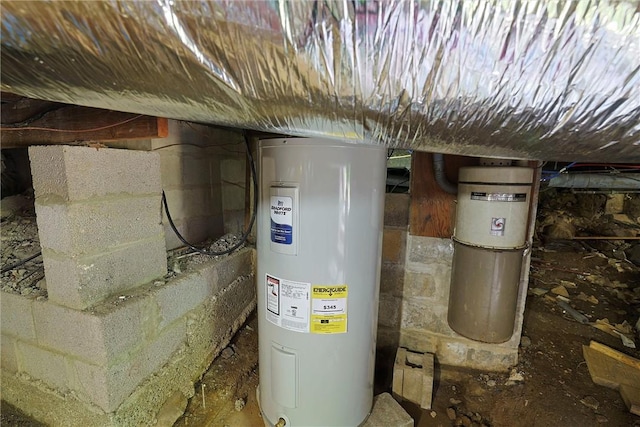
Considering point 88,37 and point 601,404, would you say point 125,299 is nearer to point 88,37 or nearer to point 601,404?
point 88,37

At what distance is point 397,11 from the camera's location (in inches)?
18.7

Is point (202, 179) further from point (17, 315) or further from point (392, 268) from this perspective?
point (392, 268)

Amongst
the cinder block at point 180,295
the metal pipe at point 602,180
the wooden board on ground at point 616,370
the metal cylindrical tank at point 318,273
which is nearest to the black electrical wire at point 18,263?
the cinder block at point 180,295

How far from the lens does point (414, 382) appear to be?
1.51 m

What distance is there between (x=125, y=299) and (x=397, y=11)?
1264 millimetres

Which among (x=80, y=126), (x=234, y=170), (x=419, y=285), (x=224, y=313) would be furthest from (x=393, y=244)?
(x=80, y=126)

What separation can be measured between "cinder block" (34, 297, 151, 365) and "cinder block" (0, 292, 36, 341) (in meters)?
0.04

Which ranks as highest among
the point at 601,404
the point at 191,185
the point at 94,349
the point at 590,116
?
the point at 590,116

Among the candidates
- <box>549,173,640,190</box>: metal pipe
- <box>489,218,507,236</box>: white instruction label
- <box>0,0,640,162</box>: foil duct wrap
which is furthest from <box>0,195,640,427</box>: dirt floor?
<box>549,173,640,190</box>: metal pipe

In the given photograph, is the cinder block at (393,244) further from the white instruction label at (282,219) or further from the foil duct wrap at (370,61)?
the foil duct wrap at (370,61)

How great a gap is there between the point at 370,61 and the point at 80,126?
45.4 inches

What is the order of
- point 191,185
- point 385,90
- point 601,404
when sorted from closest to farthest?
point 385,90 → point 601,404 → point 191,185

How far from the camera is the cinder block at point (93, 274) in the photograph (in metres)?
1.08

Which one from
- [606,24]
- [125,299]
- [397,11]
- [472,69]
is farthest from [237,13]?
[125,299]
